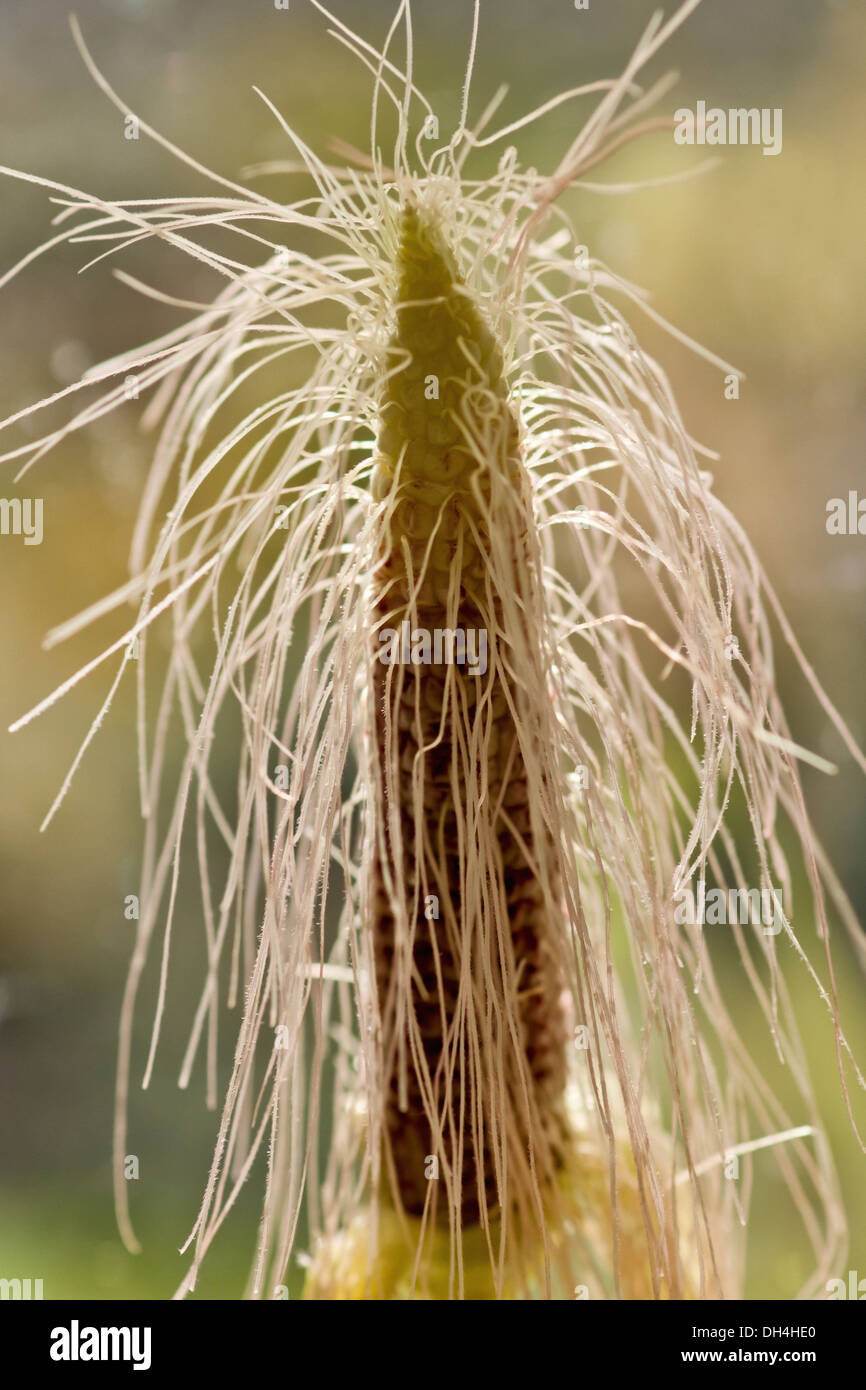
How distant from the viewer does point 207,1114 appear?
3.31 feet

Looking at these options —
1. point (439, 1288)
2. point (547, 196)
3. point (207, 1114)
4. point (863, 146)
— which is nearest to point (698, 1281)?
point (439, 1288)

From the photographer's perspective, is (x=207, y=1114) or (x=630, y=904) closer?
(x=630, y=904)

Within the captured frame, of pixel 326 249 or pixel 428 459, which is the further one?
pixel 326 249

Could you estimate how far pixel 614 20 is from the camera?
913 millimetres

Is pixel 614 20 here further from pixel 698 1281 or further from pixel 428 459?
pixel 698 1281

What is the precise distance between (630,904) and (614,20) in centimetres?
78

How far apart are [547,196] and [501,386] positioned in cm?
6

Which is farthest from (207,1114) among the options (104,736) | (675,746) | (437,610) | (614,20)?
(614,20)
